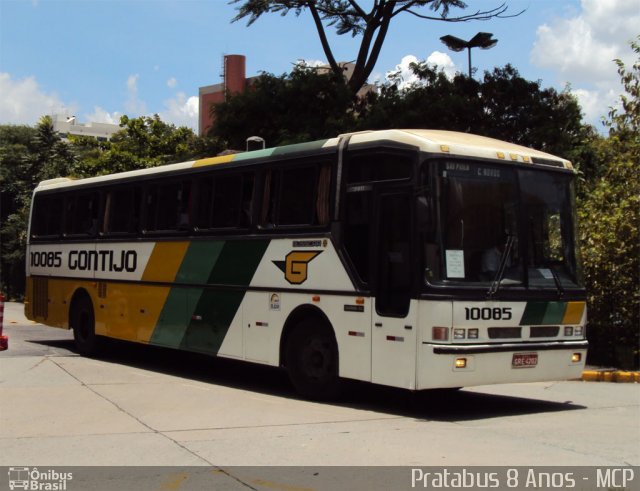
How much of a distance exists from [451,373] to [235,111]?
16843mm

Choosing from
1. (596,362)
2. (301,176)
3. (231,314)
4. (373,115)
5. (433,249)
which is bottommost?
(596,362)

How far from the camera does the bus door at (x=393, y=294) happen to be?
29.4 ft

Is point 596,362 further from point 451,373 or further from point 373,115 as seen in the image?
point 373,115

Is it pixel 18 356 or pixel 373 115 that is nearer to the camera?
pixel 18 356

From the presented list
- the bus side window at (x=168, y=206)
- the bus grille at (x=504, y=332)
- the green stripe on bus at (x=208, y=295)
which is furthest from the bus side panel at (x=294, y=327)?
the bus side window at (x=168, y=206)

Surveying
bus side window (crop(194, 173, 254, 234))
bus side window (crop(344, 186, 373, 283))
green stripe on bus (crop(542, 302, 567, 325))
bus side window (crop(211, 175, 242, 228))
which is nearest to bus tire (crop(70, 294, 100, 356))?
bus side window (crop(194, 173, 254, 234))

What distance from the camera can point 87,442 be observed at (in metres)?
7.78

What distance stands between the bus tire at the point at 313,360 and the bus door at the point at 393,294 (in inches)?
35.2

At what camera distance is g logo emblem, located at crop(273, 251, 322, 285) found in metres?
10.4

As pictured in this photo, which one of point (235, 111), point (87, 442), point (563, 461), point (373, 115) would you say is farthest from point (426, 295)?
point (235, 111)

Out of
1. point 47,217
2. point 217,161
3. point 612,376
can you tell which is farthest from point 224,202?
point 612,376

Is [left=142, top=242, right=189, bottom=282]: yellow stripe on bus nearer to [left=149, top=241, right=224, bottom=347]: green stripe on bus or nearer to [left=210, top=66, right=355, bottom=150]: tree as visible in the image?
[left=149, top=241, right=224, bottom=347]: green stripe on bus
